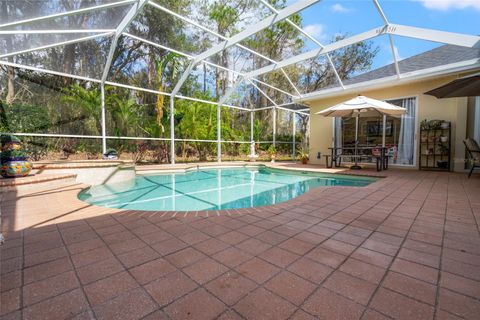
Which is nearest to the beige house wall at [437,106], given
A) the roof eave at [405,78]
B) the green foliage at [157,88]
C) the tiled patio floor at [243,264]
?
the roof eave at [405,78]

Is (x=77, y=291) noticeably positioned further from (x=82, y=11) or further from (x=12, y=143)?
(x=82, y=11)

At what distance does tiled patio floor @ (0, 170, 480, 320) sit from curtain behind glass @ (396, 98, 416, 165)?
545 cm

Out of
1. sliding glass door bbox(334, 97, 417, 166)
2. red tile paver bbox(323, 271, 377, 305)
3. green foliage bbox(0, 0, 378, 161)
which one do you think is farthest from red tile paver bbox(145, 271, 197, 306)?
sliding glass door bbox(334, 97, 417, 166)

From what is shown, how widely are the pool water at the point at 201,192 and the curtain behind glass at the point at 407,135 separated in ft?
8.11

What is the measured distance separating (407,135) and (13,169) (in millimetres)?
11563

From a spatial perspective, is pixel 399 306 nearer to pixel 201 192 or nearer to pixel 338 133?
pixel 201 192

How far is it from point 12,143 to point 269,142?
11.4 meters

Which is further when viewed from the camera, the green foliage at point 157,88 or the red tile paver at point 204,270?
the green foliage at point 157,88

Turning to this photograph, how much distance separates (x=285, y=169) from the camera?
8.89 m

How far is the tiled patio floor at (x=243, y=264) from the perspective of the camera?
133 cm

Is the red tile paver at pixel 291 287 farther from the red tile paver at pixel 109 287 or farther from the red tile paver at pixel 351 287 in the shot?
the red tile paver at pixel 109 287

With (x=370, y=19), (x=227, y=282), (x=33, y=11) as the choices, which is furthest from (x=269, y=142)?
(x=227, y=282)

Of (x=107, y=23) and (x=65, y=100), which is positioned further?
(x=65, y=100)

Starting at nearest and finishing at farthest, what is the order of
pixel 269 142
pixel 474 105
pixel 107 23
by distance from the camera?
pixel 107 23 → pixel 474 105 → pixel 269 142
